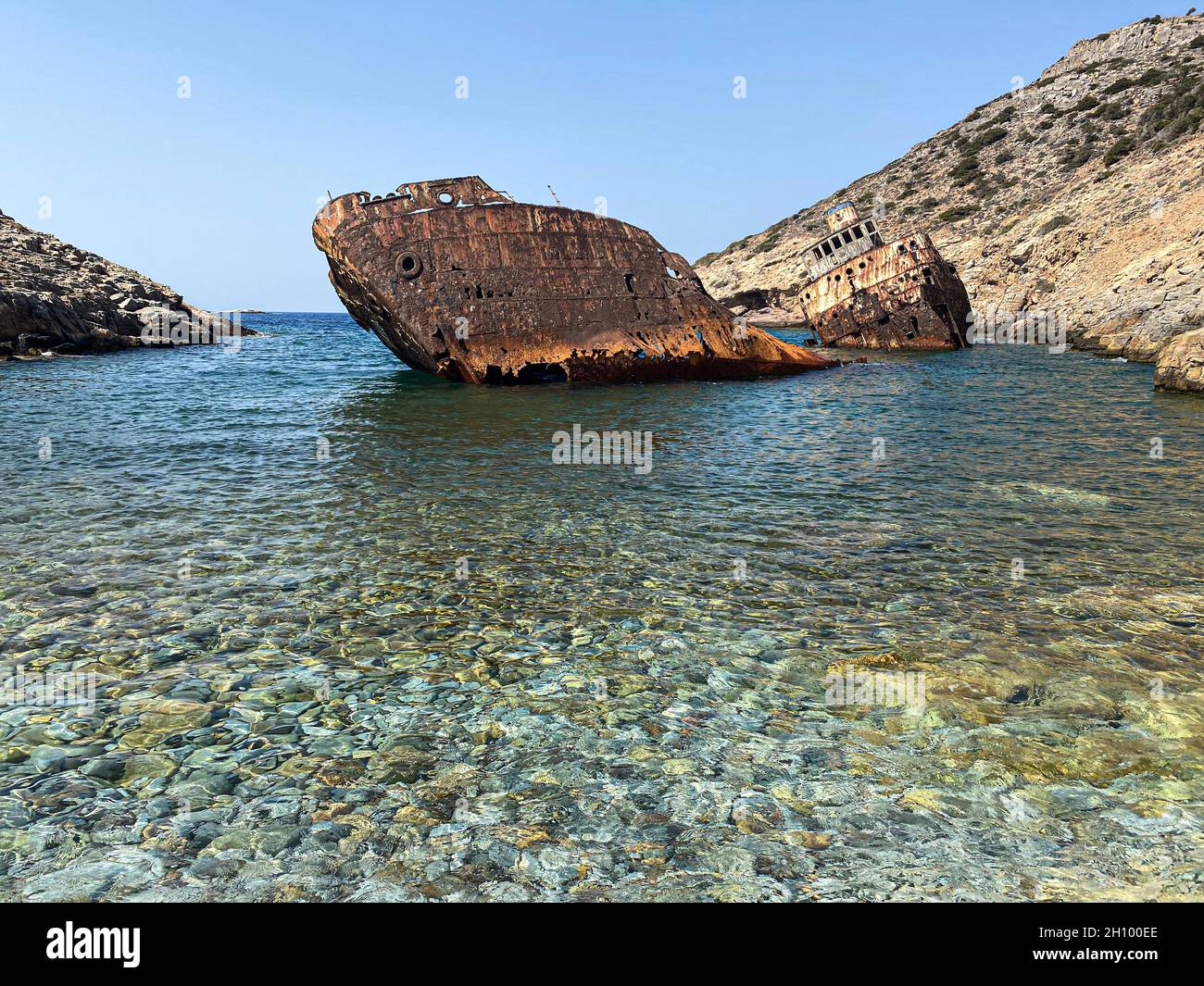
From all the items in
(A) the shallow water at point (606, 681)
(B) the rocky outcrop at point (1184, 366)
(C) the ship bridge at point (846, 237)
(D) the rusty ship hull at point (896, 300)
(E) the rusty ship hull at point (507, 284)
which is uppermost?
(C) the ship bridge at point (846, 237)

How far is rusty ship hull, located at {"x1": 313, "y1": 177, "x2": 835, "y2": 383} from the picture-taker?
784 inches

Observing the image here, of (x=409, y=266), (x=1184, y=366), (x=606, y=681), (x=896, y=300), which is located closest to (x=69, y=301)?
(x=409, y=266)

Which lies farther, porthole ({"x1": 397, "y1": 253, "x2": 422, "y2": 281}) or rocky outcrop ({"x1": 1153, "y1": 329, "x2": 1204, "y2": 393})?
porthole ({"x1": 397, "y1": 253, "x2": 422, "y2": 281})

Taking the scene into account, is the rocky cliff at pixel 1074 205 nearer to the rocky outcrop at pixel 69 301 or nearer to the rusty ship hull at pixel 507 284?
the rusty ship hull at pixel 507 284

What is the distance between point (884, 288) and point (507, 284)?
22957mm

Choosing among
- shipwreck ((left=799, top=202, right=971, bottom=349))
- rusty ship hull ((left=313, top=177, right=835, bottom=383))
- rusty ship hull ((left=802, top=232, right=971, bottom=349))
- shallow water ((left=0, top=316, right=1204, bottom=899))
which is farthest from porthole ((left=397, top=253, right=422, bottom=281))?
rusty ship hull ((left=802, top=232, right=971, bottom=349))

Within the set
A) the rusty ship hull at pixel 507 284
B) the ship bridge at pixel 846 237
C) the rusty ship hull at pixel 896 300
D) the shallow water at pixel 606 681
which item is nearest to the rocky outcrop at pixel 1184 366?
Result: the shallow water at pixel 606 681

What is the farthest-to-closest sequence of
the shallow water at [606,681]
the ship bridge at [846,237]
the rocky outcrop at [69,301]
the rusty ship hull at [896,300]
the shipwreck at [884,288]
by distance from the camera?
the ship bridge at [846,237] → the shipwreck at [884,288] → the rusty ship hull at [896,300] → the rocky outcrop at [69,301] → the shallow water at [606,681]

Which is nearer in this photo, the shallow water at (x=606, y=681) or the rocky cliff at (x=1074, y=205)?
A: the shallow water at (x=606, y=681)

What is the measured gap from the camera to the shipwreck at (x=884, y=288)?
35.4 meters

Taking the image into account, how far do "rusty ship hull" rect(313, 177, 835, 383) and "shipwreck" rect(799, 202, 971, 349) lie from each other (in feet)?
54.9

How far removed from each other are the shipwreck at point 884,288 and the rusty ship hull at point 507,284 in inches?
659

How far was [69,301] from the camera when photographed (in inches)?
1548

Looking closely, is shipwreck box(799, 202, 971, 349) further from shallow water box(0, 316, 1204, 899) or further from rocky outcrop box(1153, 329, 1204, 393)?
shallow water box(0, 316, 1204, 899)
